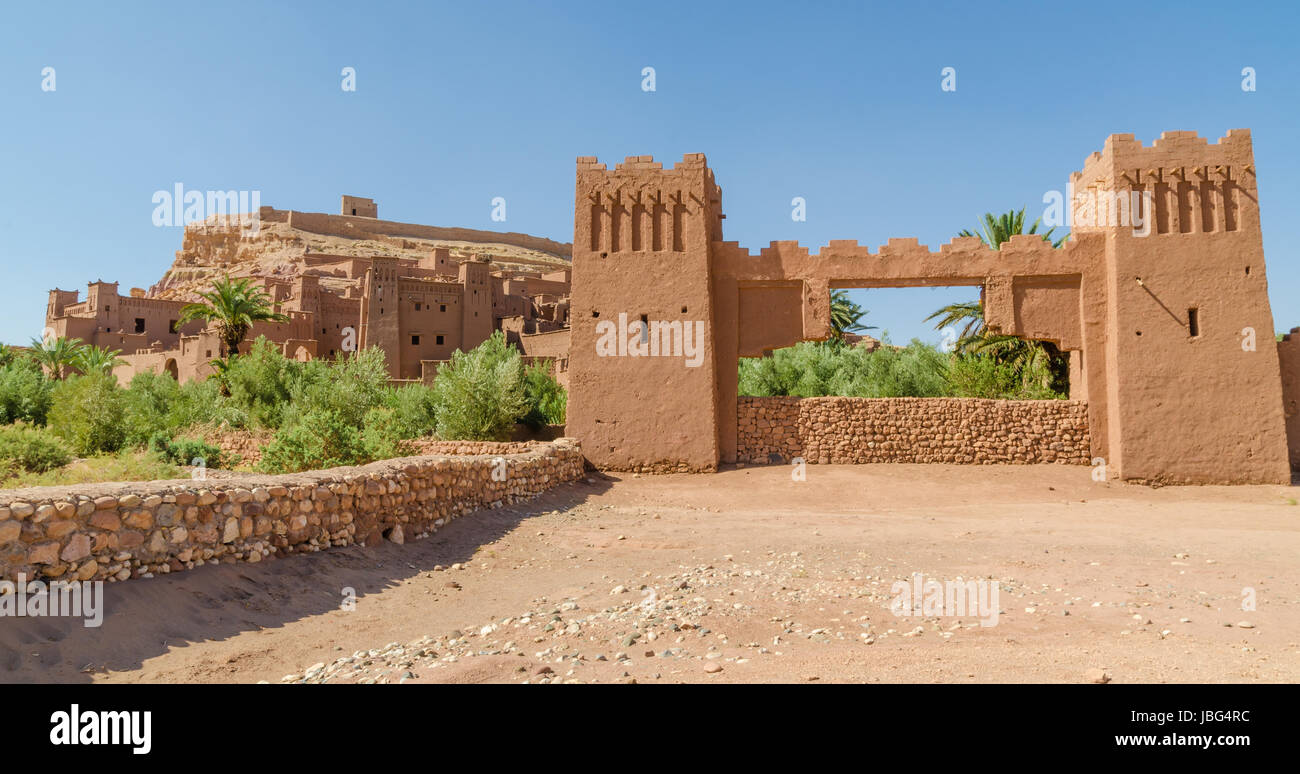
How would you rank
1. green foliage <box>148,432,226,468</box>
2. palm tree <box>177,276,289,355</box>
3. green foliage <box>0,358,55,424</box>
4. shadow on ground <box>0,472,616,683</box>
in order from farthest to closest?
1. palm tree <box>177,276,289,355</box>
2. green foliage <box>0,358,55,424</box>
3. green foliage <box>148,432,226,468</box>
4. shadow on ground <box>0,472,616,683</box>

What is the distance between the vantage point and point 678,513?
12055mm

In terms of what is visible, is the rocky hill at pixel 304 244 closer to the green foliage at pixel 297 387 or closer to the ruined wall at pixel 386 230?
the ruined wall at pixel 386 230

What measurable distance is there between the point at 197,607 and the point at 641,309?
11.8 m

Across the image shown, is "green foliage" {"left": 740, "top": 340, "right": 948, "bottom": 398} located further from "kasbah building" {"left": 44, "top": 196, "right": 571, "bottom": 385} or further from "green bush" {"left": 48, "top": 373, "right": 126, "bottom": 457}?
"green bush" {"left": 48, "top": 373, "right": 126, "bottom": 457}

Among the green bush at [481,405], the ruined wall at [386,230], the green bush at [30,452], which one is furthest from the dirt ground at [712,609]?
the ruined wall at [386,230]

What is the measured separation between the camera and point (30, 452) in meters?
15.0

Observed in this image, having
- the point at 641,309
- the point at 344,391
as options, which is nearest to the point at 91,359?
the point at 344,391

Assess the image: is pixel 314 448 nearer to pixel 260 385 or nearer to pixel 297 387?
pixel 297 387

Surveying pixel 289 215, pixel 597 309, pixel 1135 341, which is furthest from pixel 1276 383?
pixel 289 215

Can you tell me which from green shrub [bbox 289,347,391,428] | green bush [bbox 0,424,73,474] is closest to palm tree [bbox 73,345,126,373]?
green shrub [bbox 289,347,391,428]

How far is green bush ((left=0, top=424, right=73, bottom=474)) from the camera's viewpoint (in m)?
14.6

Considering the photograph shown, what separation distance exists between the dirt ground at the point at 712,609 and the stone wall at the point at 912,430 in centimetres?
500

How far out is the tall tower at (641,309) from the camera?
16.2 meters

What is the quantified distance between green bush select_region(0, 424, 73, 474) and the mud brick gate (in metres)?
10.7
